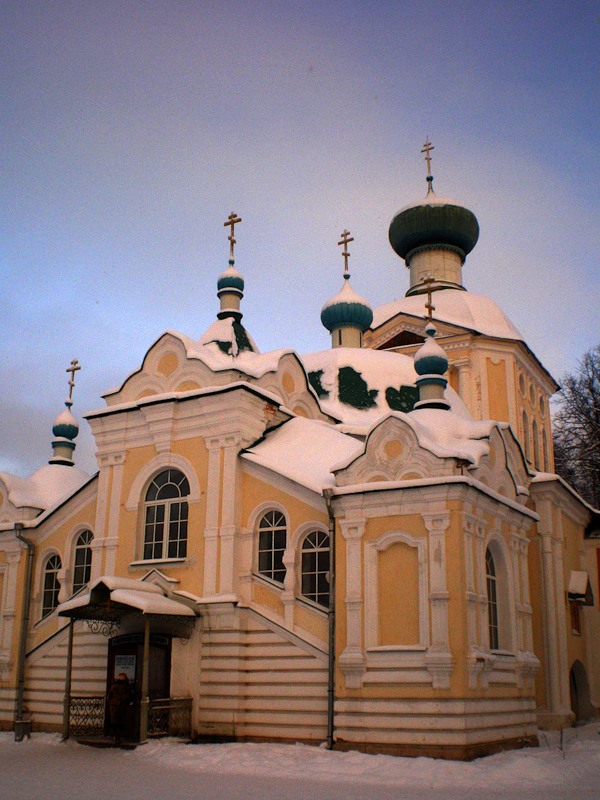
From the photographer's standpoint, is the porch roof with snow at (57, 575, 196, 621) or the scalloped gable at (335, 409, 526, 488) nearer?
the scalloped gable at (335, 409, 526, 488)

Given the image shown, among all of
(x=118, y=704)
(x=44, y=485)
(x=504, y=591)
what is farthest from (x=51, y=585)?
(x=504, y=591)

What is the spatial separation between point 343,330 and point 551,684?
28.1 feet

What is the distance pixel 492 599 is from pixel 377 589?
2051mm

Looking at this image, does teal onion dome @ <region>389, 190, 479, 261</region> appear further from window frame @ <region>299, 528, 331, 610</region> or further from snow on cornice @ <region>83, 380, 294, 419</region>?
window frame @ <region>299, 528, 331, 610</region>

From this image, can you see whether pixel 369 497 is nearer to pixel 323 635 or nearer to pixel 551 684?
pixel 323 635

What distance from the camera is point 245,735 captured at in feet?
41.6

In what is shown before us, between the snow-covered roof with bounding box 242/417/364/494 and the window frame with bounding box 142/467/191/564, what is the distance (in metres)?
1.33

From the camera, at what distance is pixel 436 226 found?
22797 mm

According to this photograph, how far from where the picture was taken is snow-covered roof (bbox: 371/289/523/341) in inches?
814

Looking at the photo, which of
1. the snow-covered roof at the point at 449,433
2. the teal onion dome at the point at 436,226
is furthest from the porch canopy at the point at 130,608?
the teal onion dome at the point at 436,226

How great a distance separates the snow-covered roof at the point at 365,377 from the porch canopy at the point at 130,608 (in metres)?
5.28

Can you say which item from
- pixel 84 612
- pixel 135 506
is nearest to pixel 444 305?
pixel 135 506

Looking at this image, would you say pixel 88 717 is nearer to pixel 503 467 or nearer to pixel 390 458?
pixel 390 458

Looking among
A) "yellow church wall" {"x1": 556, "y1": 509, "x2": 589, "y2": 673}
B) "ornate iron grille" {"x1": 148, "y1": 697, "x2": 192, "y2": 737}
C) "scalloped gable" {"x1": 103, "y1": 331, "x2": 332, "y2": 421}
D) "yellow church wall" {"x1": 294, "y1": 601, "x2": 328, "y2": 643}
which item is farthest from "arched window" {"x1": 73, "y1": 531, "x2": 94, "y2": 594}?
"yellow church wall" {"x1": 556, "y1": 509, "x2": 589, "y2": 673}
